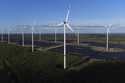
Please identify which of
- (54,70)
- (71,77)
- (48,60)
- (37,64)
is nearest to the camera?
(71,77)

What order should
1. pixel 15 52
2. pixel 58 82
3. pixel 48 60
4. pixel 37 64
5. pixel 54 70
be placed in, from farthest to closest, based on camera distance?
pixel 15 52, pixel 48 60, pixel 37 64, pixel 54 70, pixel 58 82

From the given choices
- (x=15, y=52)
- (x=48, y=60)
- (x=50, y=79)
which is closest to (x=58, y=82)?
(x=50, y=79)

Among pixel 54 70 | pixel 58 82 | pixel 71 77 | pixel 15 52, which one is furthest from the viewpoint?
pixel 15 52

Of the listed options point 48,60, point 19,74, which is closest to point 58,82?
point 19,74

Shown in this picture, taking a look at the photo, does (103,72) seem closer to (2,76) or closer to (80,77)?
(80,77)

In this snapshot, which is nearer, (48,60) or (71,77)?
(71,77)

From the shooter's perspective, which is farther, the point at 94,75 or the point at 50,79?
the point at 94,75

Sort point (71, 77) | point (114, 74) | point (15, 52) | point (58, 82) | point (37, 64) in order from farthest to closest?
1. point (15, 52)
2. point (37, 64)
3. point (114, 74)
4. point (71, 77)
5. point (58, 82)

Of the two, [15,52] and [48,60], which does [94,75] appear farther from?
[15,52]
